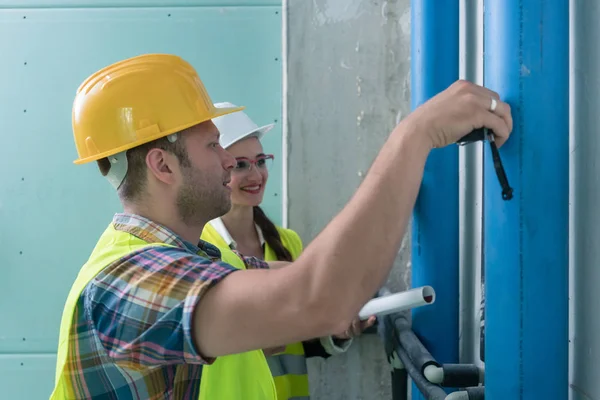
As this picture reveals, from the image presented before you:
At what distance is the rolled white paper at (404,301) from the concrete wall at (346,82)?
96 centimetres

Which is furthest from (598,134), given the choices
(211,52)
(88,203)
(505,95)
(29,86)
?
(29,86)

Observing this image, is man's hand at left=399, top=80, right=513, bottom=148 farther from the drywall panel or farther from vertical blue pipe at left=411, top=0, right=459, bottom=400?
the drywall panel

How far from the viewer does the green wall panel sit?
88.2 inches

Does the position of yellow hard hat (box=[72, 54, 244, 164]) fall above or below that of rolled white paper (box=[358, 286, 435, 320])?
above

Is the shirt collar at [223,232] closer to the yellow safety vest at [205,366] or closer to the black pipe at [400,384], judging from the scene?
the yellow safety vest at [205,366]

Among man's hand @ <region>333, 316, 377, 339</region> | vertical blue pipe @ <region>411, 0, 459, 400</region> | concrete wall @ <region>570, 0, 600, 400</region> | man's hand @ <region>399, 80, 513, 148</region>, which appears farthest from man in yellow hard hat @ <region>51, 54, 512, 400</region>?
man's hand @ <region>333, 316, 377, 339</region>

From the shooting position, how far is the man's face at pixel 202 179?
100 cm

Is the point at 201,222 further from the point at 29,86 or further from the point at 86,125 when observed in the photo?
the point at 29,86

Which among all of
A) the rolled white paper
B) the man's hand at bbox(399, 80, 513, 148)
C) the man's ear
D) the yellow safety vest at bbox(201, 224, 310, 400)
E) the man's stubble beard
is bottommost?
the yellow safety vest at bbox(201, 224, 310, 400)

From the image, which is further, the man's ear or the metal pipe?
the metal pipe

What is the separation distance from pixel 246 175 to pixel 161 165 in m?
0.88

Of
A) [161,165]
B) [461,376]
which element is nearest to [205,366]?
[161,165]

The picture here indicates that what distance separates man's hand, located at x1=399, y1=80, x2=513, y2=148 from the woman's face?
117cm

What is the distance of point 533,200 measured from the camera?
0.77 m
